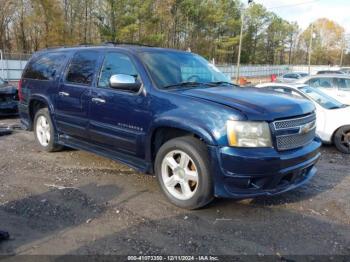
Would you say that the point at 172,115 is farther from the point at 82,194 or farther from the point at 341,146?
the point at 341,146

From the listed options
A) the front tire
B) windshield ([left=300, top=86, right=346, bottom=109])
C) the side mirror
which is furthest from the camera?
windshield ([left=300, top=86, right=346, bottom=109])

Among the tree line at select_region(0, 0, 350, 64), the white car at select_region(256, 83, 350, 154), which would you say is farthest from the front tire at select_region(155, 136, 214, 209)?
the tree line at select_region(0, 0, 350, 64)

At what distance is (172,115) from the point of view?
4449 millimetres

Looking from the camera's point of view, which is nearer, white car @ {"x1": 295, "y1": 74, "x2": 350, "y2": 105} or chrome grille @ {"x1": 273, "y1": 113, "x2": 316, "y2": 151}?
chrome grille @ {"x1": 273, "y1": 113, "x2": 316, "y2": 151}

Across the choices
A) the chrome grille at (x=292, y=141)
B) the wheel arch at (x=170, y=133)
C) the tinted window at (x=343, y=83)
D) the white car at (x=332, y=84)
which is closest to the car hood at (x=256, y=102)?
the chrome grille at (x=292, y=141)

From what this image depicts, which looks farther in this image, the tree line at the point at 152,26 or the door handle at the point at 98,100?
the tree line at the point at 152,26

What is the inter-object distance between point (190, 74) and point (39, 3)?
4363 centimetres

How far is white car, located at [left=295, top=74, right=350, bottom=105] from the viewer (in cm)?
1265

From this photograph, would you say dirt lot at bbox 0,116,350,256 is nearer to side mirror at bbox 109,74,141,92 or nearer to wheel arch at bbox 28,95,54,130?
wheel arch at bbox 28,95,54,130

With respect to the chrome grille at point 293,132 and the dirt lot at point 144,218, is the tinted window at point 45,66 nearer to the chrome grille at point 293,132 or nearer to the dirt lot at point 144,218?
the dirt lot at point 144,218

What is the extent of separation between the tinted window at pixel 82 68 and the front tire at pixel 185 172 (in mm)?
1853

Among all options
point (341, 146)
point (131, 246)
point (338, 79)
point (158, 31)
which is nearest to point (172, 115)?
point (131, 246)

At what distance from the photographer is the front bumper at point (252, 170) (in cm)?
401

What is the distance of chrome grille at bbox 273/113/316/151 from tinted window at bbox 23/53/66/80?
3900 mm
